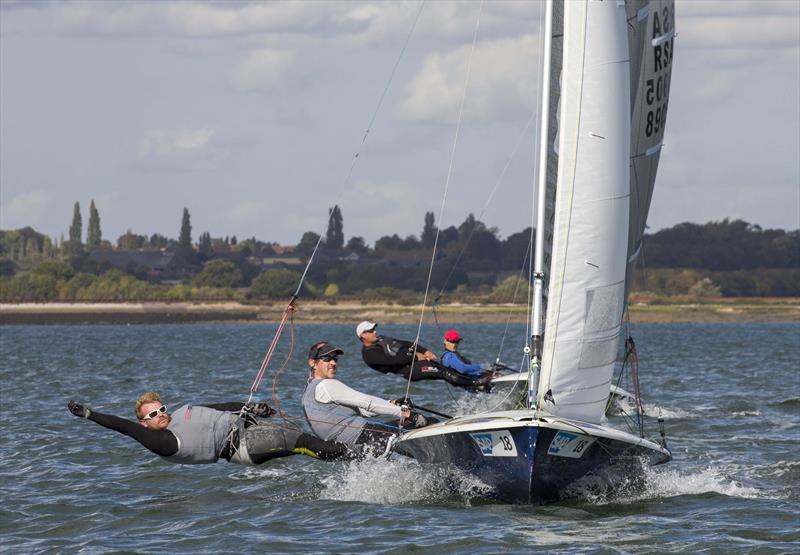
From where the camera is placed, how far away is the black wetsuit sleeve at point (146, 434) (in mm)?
13328

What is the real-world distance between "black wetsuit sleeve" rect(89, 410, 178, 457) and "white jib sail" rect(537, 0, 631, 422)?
3878 millimetres

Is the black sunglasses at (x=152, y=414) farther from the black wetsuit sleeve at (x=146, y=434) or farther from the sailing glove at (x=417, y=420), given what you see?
the sailing glove at (x=417, y=420)

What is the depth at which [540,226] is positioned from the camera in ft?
48.6

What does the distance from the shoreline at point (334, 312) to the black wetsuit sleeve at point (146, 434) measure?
396 feet

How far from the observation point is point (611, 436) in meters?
14.1

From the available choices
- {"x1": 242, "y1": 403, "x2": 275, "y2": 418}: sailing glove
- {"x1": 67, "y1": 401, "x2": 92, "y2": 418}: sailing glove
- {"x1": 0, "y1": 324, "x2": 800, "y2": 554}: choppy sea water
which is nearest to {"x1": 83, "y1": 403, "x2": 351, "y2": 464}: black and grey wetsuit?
{"x1": 242, "y1": 403, "x2": 275, "y2": 418}: sailing glove

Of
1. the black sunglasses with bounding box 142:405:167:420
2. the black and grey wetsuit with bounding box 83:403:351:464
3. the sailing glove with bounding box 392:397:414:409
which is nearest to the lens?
the black sunglasses with bounding box 142:405:167:420

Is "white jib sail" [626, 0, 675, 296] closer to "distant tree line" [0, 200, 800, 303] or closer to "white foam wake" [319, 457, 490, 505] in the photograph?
"white foam wake" [319, 457, 490, 505]

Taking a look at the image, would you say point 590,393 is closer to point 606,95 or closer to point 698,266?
point 606,95

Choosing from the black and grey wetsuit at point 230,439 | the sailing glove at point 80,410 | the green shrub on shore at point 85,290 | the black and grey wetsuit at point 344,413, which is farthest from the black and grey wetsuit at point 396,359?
the green shrub on shore at point 85,290

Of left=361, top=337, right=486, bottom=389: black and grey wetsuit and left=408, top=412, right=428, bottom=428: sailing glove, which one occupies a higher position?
left=361, top=337, right=486, bottom=389: black and grey wetsuit

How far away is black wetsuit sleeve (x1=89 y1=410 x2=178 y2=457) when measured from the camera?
43.7 ft

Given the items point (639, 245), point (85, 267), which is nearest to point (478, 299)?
point (85, 267)

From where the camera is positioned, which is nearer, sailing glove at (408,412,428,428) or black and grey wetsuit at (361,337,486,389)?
sailing glove at (408,412,428,428)
